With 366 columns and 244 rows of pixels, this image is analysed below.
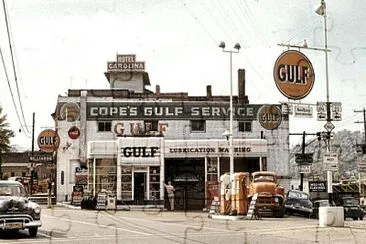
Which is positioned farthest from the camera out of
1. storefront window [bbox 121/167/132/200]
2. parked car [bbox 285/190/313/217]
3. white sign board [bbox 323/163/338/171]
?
storefront window [bbox 121/167/132/200]

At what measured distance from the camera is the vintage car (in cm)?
2039

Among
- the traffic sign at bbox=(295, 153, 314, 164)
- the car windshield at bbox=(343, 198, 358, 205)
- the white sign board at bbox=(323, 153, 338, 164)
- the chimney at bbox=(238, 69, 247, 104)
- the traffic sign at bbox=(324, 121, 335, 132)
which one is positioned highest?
the chimney at bbox=(238, 69, 247, 104)

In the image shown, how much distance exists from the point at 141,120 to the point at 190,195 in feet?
31.8

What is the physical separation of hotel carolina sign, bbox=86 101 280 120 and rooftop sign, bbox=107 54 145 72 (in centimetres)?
1876

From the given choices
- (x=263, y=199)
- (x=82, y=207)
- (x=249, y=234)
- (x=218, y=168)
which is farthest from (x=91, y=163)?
(x=249, y=234)

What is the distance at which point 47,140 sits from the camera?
4731 cm

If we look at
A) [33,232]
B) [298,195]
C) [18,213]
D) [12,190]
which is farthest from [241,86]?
[18,213]

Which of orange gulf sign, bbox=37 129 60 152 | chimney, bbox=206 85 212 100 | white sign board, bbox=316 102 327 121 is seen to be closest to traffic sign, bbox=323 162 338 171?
white sign board, bbox=316 102 327 121

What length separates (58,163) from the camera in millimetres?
56781

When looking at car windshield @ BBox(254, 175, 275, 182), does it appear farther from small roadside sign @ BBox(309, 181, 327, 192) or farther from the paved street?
the paved street

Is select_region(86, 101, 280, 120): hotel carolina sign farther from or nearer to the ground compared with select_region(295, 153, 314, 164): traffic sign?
farther from the ground

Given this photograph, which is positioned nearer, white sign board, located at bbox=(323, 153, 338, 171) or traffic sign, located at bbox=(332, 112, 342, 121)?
white sign board, located at bbox=(323, 153, 338, 171)

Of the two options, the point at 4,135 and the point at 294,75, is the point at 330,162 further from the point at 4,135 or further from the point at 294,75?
the point at 4,135

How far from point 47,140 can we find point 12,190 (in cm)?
2575
